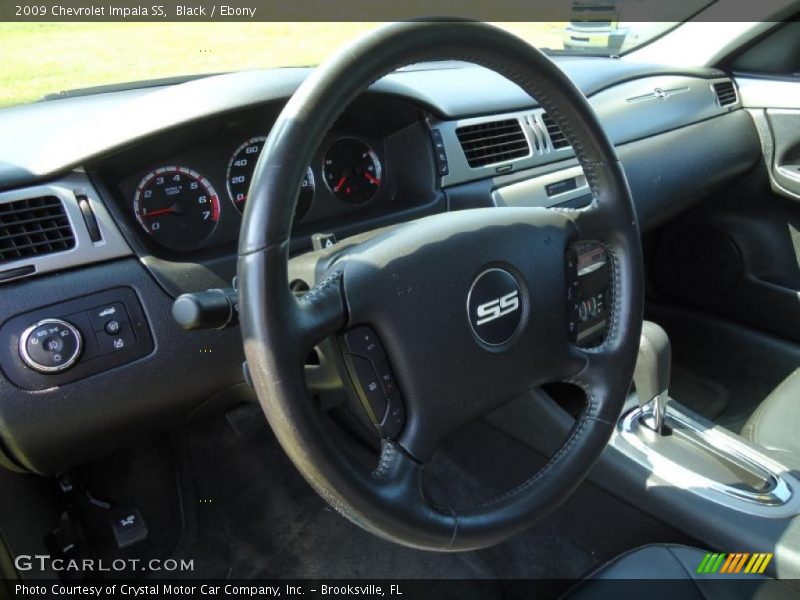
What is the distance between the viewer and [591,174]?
1218 mm

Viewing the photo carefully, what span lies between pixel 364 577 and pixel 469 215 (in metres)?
1.17

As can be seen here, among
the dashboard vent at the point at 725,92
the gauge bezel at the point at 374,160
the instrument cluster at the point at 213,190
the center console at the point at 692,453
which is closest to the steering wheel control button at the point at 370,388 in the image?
the instrument cluster at the point at 213,190

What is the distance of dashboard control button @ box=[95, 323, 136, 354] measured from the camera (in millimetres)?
1267

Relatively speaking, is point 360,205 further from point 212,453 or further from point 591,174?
point 212,453

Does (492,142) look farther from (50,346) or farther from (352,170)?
(50,346)

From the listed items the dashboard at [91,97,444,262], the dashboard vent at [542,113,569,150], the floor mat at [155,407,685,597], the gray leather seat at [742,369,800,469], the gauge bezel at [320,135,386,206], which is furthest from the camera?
the dashboard vent at [542,113,569,150]

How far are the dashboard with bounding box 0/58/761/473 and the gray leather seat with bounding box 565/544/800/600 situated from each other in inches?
17.1

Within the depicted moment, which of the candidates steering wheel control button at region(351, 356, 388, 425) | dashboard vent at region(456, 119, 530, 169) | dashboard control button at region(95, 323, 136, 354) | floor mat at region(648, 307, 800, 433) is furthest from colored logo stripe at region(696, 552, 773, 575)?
dashboard control button at region(95, 323, 136, 354)

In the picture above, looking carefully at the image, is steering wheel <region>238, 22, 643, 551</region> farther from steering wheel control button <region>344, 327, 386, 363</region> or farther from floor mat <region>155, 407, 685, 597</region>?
floor mat <region>155, 407, 685, 597</region>

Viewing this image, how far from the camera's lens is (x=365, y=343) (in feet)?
3.31

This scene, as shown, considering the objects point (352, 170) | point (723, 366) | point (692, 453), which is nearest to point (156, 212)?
point (352, 170)

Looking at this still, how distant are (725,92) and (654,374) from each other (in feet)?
5.13

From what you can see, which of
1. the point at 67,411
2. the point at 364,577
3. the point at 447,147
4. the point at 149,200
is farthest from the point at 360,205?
the point at 364,577

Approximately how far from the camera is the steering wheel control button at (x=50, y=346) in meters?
1.19
